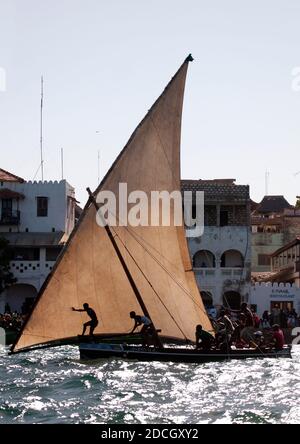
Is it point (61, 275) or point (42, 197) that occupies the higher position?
point (42, 197)

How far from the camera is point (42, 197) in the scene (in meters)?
74.8

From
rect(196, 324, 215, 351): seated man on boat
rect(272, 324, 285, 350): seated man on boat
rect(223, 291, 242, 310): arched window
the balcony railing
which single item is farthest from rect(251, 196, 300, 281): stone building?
rect(196, 324, 215, 351): seated man on boat

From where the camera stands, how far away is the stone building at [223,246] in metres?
74.1

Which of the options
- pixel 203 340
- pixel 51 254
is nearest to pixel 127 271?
pixel 203 340

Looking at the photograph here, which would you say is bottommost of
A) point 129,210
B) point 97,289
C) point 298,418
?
point 298,418

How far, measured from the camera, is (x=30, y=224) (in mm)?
75062

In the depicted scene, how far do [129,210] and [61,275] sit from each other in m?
4.08

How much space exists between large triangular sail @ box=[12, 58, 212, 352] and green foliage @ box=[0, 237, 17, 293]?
31691 mm

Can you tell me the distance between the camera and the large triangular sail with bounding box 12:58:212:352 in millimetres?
37969

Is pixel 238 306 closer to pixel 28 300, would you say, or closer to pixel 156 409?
pixel 28 300

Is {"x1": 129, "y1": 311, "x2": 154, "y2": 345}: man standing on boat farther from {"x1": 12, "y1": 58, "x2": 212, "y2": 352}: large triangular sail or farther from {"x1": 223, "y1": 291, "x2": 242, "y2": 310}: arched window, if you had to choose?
{"x1": 223, "y1": 291, "x2": 242, "y2": 310}: arched window

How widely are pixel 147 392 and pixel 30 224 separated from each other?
44930 mm
